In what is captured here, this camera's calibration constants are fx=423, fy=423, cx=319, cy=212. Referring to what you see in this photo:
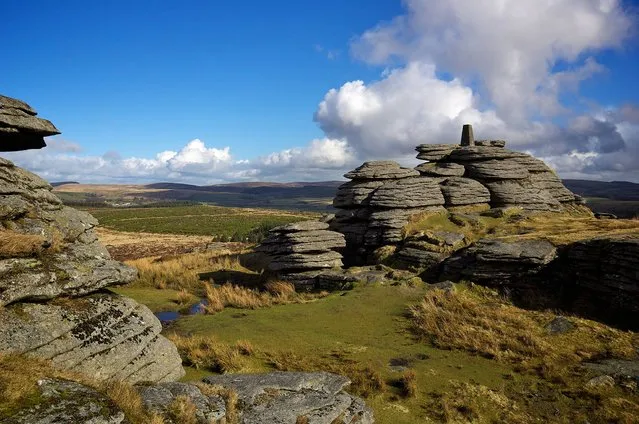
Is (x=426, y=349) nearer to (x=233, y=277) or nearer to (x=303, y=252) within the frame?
(x=303, y=252)

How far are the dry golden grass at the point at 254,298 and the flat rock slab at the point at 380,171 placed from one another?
12629 mm

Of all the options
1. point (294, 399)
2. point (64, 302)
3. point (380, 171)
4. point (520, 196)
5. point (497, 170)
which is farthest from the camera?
point (497, 170)

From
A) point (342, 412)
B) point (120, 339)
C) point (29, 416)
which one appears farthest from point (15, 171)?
point (342, 412)

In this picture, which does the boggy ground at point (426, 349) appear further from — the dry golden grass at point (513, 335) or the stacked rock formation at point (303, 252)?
the stacked rock formation at point (303, 252)

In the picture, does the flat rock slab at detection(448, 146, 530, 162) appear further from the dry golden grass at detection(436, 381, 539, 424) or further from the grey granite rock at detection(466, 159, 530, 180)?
the dry golden grass at detection(436, 381, 539, 424)

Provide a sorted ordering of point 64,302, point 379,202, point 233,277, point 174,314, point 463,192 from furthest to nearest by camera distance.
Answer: point 463,192 → point 233,277 → point 379,202 → point 174,314 → point 64,302

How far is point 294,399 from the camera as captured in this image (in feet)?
32.3

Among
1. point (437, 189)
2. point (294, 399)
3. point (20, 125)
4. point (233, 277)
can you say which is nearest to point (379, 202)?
point (437, 189)

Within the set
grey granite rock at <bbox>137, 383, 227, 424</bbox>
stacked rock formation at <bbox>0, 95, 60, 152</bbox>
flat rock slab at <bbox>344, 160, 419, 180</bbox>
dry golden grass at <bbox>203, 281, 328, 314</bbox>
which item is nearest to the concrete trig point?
flat rock slab at <bbox>344, 160, 419, 180</bbox>

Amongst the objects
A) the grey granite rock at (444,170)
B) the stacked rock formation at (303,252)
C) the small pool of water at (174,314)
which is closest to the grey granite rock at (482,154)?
the grey granite rock at (444,170)

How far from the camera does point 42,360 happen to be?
8.66 m

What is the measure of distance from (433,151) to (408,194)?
27.4 ft

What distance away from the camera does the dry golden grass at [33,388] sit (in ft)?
21.8

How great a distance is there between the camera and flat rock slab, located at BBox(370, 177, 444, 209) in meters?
32.3
